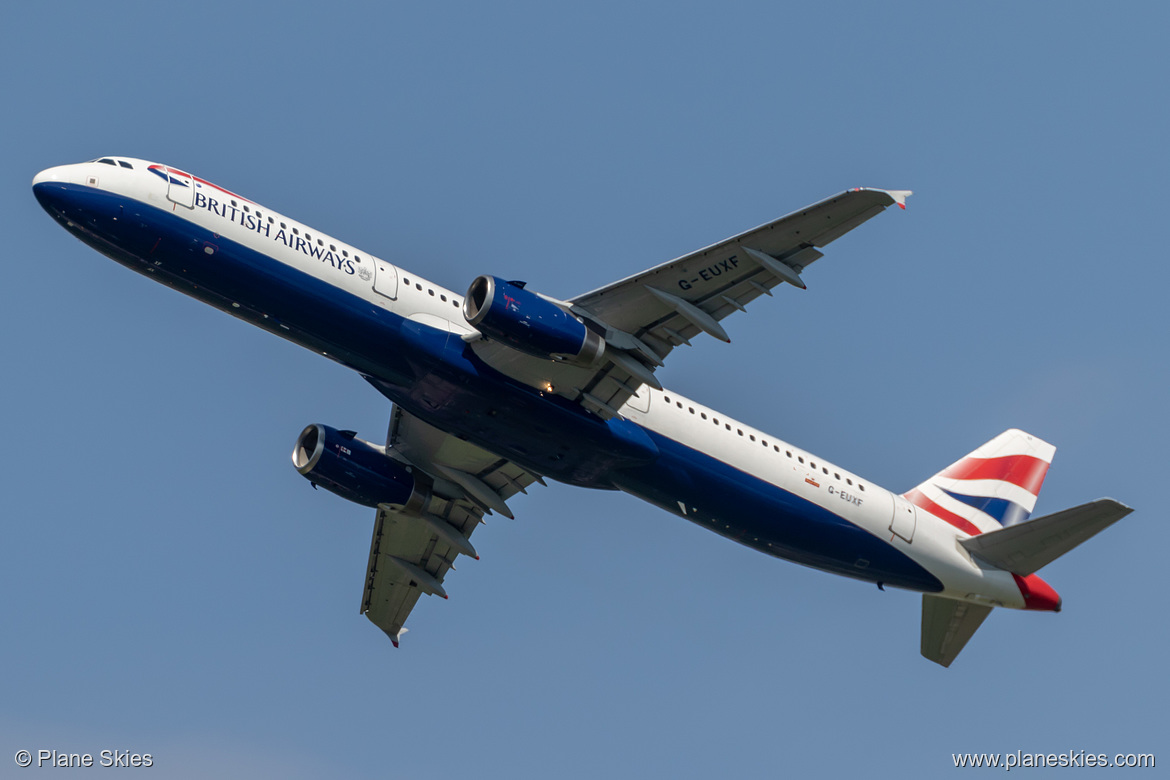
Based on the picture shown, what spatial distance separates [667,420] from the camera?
38.9m

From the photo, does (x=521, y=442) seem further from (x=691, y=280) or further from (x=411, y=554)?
(x=411, y=554)

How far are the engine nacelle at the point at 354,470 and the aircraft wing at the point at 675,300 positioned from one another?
901cm

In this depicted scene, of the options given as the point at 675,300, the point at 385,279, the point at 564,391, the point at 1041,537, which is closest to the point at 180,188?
the point at 385,279

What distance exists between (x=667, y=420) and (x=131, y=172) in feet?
54.7

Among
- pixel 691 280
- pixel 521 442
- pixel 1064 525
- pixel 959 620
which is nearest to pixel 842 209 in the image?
pixel 691 280

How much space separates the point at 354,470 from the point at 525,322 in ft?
37.8

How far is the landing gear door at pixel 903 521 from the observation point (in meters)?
42.0

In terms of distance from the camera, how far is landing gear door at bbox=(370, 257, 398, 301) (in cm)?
3584

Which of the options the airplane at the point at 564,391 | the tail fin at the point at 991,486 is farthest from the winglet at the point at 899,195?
the tail fin at the point at 991,486

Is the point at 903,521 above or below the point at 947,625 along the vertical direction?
above

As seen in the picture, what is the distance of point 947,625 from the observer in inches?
1762

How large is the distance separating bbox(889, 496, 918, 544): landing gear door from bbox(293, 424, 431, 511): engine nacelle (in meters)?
15.7

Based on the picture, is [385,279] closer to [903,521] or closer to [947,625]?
[903,521]

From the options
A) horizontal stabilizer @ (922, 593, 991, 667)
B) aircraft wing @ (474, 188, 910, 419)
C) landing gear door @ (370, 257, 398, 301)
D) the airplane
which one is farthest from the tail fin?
landing gear door @ (370, 257, 398, 301)
